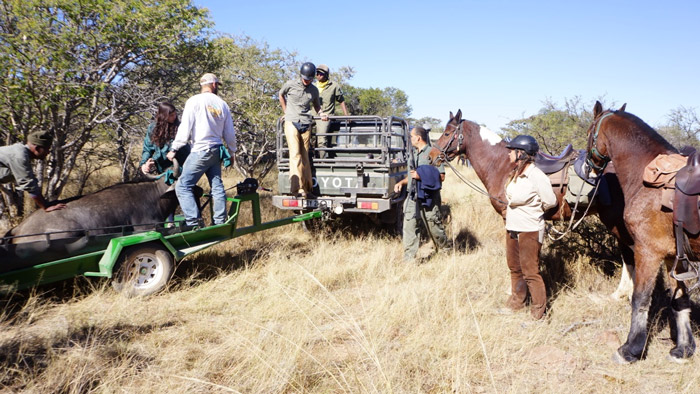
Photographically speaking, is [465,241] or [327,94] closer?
[465,241]

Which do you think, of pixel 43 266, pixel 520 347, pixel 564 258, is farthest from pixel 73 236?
pixel 564 258

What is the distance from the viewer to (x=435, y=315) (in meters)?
4.10

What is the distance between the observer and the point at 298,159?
649 cm

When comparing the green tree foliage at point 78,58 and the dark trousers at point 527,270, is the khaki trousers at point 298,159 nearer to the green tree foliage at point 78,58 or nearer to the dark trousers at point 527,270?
the green tree foliage at point 78,58

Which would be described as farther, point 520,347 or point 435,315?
point 435,315

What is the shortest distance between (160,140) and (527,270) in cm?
451

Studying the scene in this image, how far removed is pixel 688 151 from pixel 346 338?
11.1 feet

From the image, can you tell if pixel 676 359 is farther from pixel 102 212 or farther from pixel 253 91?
pixel 253 91

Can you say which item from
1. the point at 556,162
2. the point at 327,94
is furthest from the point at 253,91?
the point at 556,162

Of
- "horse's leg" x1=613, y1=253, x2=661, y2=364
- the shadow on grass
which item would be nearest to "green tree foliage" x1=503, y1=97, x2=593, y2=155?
the shadow on grass

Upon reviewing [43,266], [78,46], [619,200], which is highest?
[78,46]

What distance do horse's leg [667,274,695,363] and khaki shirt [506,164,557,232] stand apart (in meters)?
1.22

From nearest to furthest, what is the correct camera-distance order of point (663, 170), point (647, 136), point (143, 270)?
point (663, 170) < point (647, 136) < point (143, 270)

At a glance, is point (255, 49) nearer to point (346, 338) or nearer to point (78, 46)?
point (78, 46)
